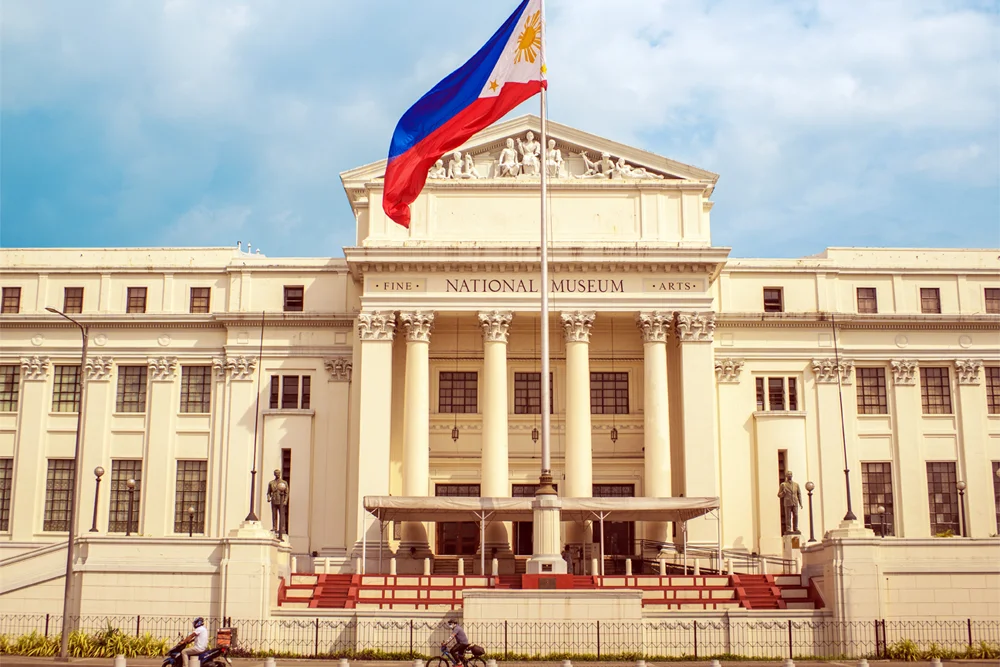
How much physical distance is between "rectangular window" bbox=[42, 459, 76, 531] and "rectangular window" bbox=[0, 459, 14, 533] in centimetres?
184

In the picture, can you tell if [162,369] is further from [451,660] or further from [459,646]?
[459,646]

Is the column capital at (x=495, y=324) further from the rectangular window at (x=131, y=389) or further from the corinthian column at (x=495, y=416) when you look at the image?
the rectangular window at (x=131, y=389)

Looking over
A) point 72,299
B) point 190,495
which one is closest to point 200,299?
point 72,299

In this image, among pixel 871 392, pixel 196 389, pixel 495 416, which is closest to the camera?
pixel 495 416

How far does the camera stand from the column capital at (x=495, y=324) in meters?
50.2

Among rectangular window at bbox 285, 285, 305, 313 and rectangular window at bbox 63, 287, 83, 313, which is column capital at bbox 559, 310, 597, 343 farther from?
rectangular window at bbox 63, 287, 83, 313

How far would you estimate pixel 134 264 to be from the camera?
57.8m

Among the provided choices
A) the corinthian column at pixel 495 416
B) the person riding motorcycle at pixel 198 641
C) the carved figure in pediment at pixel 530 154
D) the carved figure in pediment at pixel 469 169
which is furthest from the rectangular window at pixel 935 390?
the person riding motorcycle at pixel 198 641

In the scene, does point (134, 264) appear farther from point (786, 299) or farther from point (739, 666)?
point (739, 666)

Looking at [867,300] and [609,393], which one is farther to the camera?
[867,300]

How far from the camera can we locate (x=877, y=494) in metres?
55.0

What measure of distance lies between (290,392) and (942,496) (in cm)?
3179

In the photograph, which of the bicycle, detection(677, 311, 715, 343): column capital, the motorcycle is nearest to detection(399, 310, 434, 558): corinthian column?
detection(677, 311, 715, 343): column capital

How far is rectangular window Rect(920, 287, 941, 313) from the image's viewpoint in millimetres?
57125
